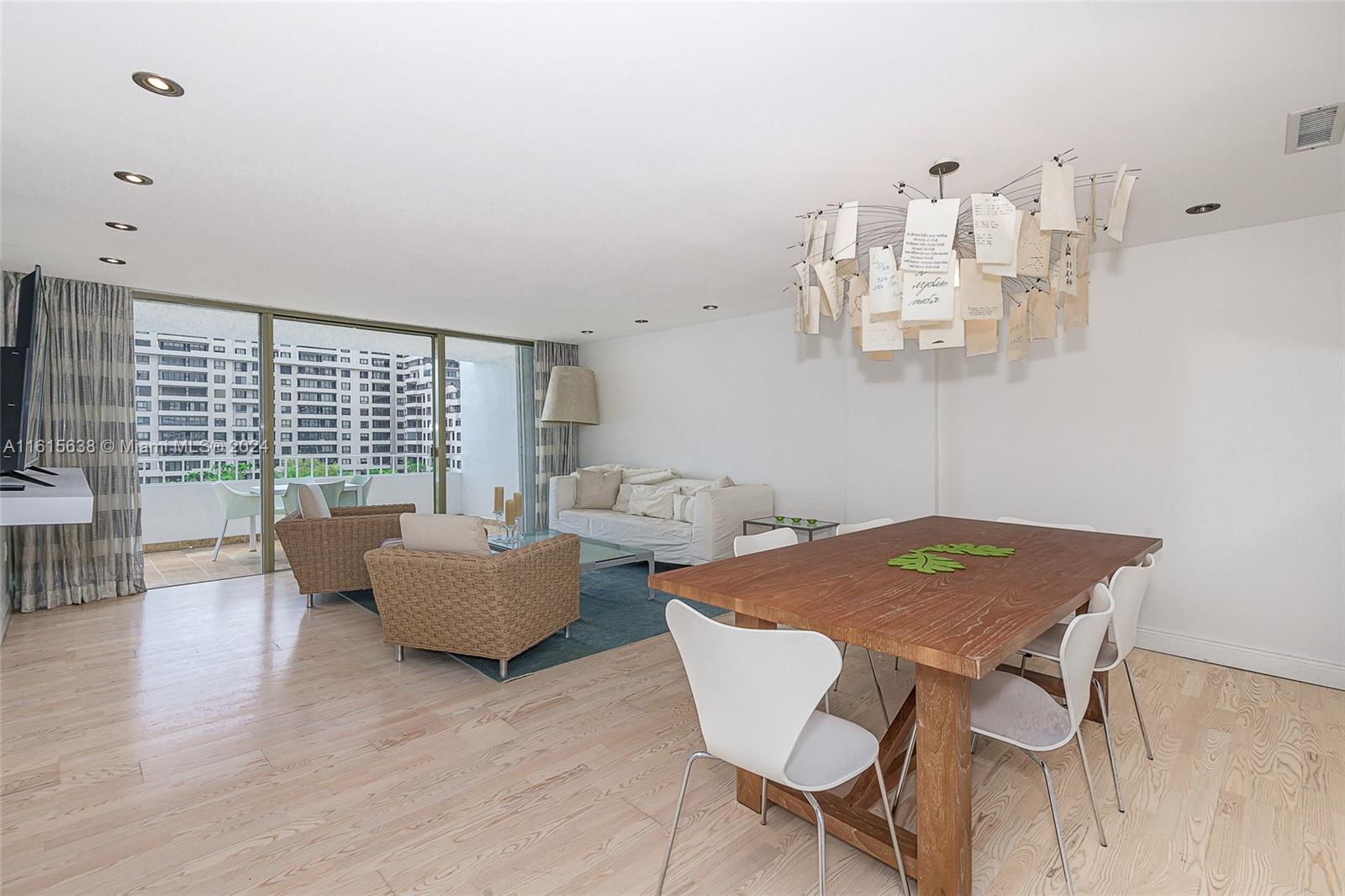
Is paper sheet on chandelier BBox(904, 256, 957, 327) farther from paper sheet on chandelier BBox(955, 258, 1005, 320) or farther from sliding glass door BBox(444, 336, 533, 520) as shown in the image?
sliding glass door BBox(444, 336, 533, 520)

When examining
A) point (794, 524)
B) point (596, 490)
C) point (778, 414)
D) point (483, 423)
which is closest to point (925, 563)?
point (794, 524)

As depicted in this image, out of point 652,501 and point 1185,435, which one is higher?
point 1185,435

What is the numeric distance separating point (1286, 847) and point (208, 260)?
575 centimetres

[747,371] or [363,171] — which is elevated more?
[363,171]

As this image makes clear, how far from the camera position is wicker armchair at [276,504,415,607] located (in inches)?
169

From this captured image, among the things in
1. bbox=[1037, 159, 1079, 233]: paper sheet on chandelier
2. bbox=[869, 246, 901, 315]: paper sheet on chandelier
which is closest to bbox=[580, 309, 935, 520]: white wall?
bbox=[869, 246, 901, 315]: paper sheet on chandelier

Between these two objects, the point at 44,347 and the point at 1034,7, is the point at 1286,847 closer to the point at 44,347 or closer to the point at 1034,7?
the point at 1034,7

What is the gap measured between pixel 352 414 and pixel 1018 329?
5736 millimetres

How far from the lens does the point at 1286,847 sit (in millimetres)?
1910

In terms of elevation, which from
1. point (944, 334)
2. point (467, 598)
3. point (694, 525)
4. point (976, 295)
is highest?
point (976, 295)

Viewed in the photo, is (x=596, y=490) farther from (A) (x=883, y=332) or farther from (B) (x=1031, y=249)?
(B) (x=1031, y=249)

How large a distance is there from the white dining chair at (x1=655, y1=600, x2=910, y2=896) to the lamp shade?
5579 millimetres

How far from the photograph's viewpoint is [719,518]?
17.1 feet

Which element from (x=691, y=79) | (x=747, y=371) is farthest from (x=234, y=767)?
(x=747, y=371)
